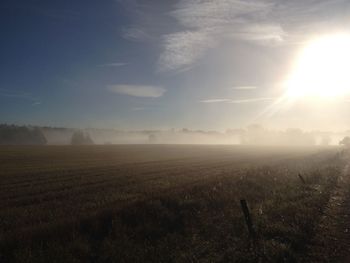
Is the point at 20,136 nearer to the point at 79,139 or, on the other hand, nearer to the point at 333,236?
the point at 79,139

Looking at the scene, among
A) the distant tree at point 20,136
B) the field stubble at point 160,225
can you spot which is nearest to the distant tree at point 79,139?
the distant tree at point 20,136

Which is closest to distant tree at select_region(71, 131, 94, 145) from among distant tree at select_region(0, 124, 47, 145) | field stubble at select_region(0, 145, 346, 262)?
distant tree at select_region(0, 124, 47, 145)

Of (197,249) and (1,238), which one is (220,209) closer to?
(197,249)

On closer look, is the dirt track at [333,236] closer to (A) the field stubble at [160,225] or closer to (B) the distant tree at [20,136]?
(A) the field stubble at [160,225]

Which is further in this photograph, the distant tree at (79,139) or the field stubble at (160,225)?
the distant tree at (79,139)

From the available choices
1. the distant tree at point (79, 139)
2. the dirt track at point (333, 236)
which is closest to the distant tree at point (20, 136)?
the distant tree at point (79, 139)

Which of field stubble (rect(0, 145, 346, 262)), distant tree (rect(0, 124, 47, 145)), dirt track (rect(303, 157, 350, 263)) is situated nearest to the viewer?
dirt track (rect(303, 157, 350, 263))

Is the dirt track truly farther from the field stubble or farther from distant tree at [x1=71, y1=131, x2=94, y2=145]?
distant tree at [x1=71, y1=131, x2=94, y2=145]

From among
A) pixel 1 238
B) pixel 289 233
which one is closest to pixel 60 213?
pixel 1 238

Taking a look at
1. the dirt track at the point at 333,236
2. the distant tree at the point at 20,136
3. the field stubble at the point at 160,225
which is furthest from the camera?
the distant tree at the point at 20,136

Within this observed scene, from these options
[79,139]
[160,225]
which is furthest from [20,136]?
[160,225]

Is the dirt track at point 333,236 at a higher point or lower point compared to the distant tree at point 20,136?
lower

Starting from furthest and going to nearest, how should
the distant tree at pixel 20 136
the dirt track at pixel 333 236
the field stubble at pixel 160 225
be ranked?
1. the distant tree at pixel 20 136
2. the field stubble at pixel 160 225
3. the dirt track at pixel 333 236

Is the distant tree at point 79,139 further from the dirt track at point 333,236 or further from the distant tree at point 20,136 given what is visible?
the dirt track at point 333,236
